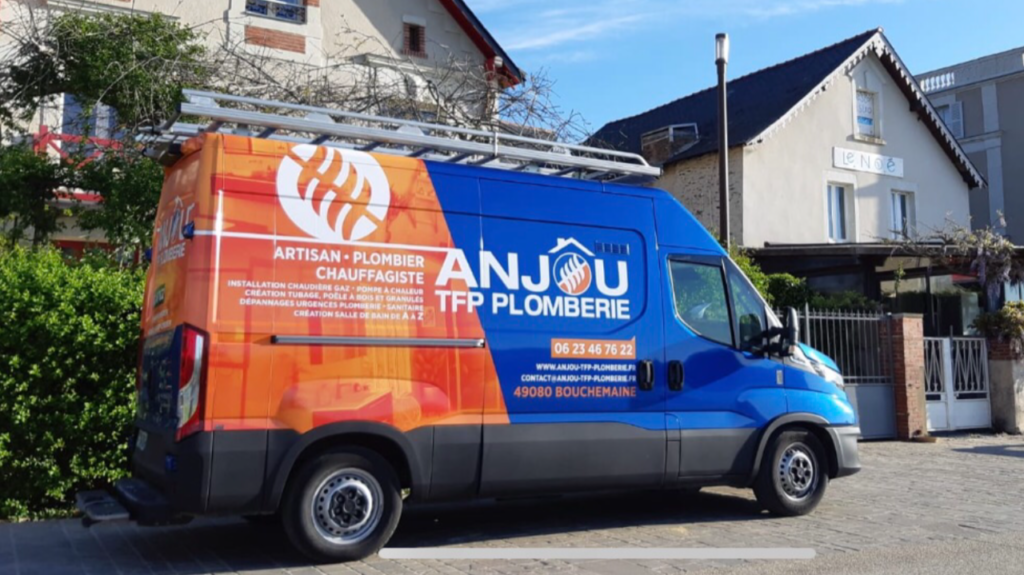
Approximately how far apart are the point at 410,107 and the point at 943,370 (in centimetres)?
1016

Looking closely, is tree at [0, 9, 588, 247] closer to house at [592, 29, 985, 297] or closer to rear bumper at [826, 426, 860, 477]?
rear bumper at [826, 426, 860, 477]

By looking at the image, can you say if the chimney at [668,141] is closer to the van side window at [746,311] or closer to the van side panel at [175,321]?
the van side window at [746,311]

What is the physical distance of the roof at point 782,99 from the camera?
74.5 feet

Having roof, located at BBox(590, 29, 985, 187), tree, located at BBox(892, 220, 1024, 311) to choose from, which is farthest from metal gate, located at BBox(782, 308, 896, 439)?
roof, located at BBox(590, 29, 985, 187)

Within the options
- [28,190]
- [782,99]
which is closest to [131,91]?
[28,190]

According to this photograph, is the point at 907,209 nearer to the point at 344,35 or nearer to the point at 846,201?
the point at 846,201

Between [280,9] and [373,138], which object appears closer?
[373,138]

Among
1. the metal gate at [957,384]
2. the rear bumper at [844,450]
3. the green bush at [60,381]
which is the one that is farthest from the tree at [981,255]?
the green bush at [60,381]

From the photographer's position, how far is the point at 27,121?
1359cm

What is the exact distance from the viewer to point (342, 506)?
247 inches

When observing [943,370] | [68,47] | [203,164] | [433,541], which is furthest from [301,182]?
[943,370]

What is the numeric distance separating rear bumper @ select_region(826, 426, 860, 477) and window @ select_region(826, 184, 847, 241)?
1614 centimetres

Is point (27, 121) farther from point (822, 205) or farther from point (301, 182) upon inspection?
point (822, 205)

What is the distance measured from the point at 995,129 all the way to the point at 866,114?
31.9ft
